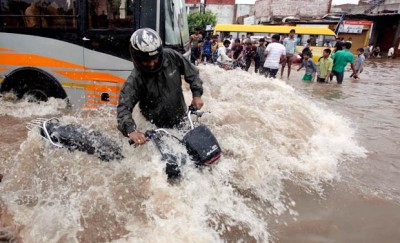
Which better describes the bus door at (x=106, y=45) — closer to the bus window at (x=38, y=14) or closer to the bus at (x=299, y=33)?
the bus window at (x=38, y=14)

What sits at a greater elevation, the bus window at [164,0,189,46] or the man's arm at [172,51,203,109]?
the bus window at [164,0,189,46]

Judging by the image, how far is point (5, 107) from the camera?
18.9 ft

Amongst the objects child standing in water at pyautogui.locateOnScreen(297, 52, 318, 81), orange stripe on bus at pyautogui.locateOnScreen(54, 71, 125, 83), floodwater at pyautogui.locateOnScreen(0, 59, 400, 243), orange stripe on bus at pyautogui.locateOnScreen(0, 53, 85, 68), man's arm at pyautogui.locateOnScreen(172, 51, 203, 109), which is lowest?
floodwater at pyautogui.locateOnScreen(0, 59, 400, 243)

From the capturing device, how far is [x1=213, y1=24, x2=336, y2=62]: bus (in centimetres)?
2041

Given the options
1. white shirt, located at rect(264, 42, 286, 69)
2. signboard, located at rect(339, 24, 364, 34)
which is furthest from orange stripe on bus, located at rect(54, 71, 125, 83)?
signboard, located at rect(339, 24, 364, 34)

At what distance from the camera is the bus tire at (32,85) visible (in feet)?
17.7

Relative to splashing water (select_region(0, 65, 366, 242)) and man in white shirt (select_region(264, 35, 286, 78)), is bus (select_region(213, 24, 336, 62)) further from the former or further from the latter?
splashing water (select_region(0, 65, 366, 242))

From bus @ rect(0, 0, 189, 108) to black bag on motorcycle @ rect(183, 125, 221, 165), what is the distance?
2.43 metres

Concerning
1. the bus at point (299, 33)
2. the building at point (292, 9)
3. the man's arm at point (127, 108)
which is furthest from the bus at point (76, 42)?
the building at point (292, 9)

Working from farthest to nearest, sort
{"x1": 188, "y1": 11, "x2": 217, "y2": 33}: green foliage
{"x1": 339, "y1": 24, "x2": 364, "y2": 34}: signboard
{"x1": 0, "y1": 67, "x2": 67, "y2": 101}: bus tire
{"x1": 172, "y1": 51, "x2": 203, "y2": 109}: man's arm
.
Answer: {"x1": 188, "y1": 11, "x2": 217, "y2": 33}: green foliage
{"x1": 339, "y1": 24, "x2": 364, "y2": 34}: signboard
{"x1": 0, "y1": 67, "x2": 67, "y2": 101}: bus tire
{"x1": 172, "y1": 51, "x2": 203, "y2": 109}: man's arm

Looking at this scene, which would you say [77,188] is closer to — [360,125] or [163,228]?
[163,228]

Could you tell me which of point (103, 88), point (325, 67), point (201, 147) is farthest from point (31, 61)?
point (325, 67)

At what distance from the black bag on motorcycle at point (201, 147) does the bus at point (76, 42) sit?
2431 mm

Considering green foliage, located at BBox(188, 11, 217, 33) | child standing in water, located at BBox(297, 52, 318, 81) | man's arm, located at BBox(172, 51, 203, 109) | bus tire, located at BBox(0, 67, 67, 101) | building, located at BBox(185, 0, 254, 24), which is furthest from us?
building, located at BBox(185, 0, 254, 24)
